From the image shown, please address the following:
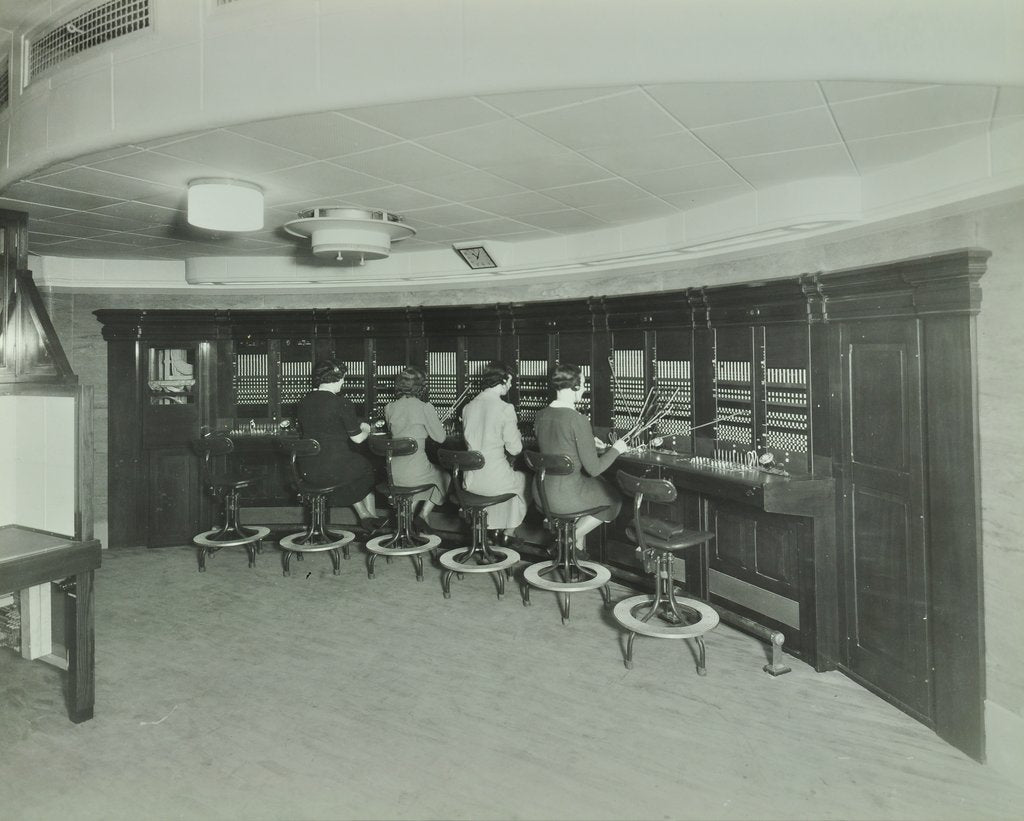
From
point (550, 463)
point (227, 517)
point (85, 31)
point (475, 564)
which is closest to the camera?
point (85, 31)

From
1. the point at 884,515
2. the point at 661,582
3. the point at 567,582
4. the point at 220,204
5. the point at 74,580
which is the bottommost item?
the point at 567,582

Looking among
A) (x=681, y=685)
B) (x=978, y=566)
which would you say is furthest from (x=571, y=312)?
(x=978, y=566)

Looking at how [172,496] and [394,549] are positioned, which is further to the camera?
[172,496]

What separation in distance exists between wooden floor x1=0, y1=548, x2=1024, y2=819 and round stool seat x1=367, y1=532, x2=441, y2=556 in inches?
21.6

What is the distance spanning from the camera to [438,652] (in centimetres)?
383

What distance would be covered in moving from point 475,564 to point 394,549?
2.23 feet

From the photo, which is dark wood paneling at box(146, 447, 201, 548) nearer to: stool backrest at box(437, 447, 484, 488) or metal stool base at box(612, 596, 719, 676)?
stool backrest at box(437, 447, 484, 488)

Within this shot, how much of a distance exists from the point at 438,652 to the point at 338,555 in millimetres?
1947

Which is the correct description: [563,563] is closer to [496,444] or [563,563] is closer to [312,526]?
[496,444]

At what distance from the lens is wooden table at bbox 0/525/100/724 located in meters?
3.01

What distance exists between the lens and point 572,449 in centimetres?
421

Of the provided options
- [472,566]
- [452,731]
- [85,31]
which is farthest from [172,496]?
[452,731]

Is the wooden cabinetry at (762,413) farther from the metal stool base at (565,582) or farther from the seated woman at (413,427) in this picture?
the seated woman at (413,427)

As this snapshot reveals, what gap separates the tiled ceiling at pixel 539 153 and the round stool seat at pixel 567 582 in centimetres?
228
